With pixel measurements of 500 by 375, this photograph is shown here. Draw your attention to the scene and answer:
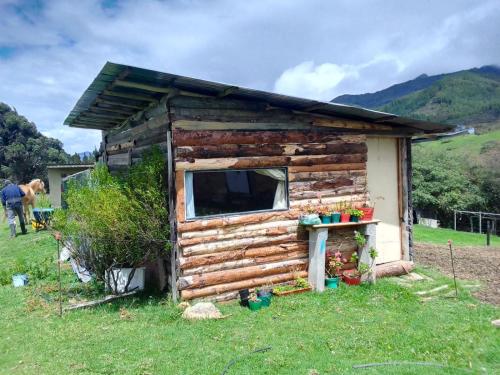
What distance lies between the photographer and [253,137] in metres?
6.76

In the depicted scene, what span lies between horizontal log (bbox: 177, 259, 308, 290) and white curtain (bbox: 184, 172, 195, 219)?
1043mm

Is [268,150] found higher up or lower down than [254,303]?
higher up

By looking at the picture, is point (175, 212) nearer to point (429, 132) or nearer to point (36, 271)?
point (36, 271)

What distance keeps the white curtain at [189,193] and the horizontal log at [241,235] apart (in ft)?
1.34

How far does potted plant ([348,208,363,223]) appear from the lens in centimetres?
741

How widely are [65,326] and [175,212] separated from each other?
7.46ft

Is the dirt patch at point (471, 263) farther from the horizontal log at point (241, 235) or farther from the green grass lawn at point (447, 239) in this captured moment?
the horizontal log at point (241, 235)

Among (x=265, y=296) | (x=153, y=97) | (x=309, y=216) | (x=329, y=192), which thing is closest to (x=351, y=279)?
(x=309, y=216)

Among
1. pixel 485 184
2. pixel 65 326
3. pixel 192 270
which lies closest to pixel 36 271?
pixel 65 326

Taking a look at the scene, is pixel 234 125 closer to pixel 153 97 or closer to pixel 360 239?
pixel 153 97

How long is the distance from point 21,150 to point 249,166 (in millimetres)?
33362

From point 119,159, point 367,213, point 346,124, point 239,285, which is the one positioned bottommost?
point 239,285

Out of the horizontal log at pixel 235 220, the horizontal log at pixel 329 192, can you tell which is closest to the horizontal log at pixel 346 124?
the horizontal log at pixel 329 192

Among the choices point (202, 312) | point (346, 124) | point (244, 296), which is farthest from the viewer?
point (346, 124)
